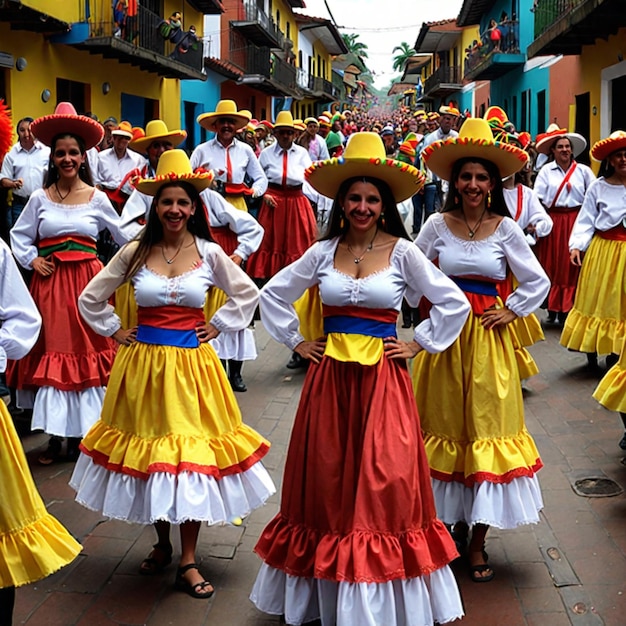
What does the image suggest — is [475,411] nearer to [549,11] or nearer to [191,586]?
[191,586]

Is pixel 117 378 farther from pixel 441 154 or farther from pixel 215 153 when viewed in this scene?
pixel 215 153

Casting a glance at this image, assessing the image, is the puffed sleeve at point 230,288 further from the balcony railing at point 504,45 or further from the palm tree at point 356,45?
the palm tree at point 356,45

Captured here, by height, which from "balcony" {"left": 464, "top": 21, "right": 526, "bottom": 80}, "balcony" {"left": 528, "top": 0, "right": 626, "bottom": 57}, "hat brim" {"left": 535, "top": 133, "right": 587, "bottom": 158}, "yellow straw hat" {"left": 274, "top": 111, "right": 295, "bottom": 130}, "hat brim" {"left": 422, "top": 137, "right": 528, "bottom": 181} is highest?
"balcony" {"left": 464, "top": 21, "right": 526, "bottom": 80}

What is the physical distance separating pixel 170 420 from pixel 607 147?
483cm

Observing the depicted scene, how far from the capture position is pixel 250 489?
15.8ft

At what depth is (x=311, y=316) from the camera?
16.1 ft

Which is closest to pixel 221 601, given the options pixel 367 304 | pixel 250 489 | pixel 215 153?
pixel 250 489

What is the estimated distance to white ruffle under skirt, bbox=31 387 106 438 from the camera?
6.32 metres

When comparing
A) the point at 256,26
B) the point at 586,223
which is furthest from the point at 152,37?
the point at 586,223

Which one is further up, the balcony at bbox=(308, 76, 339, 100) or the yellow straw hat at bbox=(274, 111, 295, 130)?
the balcony at bbox=(308, 76, 339, 100)

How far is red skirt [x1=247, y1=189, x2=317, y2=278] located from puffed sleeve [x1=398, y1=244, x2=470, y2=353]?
20.8 ft

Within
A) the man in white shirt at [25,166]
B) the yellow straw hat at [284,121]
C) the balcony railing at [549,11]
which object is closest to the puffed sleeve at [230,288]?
the yellow straw hat at [284,121]

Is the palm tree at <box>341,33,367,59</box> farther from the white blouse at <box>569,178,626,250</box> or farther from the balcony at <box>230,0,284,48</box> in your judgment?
the white blouse at <box>569,178,626,250</box>

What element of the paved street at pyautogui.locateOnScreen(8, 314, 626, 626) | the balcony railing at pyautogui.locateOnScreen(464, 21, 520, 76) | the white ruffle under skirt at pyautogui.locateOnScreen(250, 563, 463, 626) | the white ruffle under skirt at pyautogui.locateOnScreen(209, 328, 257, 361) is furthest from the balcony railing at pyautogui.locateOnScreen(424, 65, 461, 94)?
the white ruffle under skirt at pyautogui.locateOnScreen(250, 563, 463, 626)
